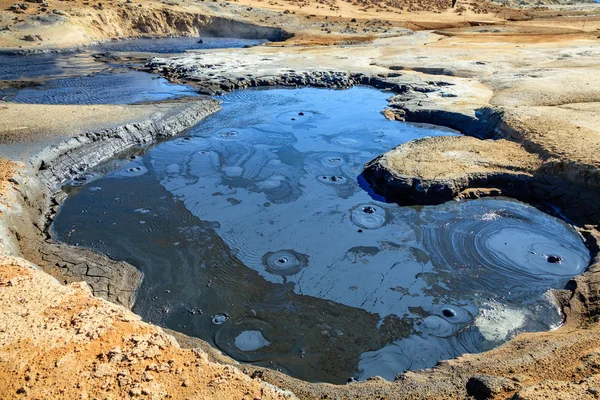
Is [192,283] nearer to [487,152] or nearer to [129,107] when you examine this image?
[487,152]

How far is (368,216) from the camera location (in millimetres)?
8797

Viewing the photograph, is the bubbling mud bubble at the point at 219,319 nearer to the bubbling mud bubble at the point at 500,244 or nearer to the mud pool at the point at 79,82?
the bubbling mud bubble at the point at 500,244

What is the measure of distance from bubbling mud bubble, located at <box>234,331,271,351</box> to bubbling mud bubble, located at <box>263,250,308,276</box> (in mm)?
1347

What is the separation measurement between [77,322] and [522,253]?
22.8 ft

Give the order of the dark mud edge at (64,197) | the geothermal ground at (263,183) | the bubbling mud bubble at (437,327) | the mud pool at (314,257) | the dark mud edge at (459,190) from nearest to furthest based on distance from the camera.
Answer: the geothermal ground at (263,183), the dark mud edge at (459,190), the mud pool at (314,257), the bubbling mud bubble at (437,327), the dark mud edge at (64,197)

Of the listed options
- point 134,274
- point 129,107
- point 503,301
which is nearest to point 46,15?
point 129,107

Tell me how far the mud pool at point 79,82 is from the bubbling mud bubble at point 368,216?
34.2ft

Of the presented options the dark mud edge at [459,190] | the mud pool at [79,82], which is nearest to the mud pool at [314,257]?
the dark mud edge at [459,190]

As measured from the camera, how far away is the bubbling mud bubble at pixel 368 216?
8.52 m

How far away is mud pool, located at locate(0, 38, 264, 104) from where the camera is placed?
53.3 feet

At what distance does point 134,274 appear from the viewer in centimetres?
707

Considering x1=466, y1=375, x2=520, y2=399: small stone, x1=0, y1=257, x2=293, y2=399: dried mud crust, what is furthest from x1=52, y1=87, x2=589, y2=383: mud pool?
x1=0, y1=257, x2=293, y2=399: dried mud crust

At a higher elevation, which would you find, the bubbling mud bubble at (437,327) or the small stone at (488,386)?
the small stone at (488,386)

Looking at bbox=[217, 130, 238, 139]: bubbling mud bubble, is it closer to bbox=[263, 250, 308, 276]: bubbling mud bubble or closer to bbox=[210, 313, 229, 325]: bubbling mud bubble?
bbox=[263, 250, 308, 276]: bubbling mud bubble
